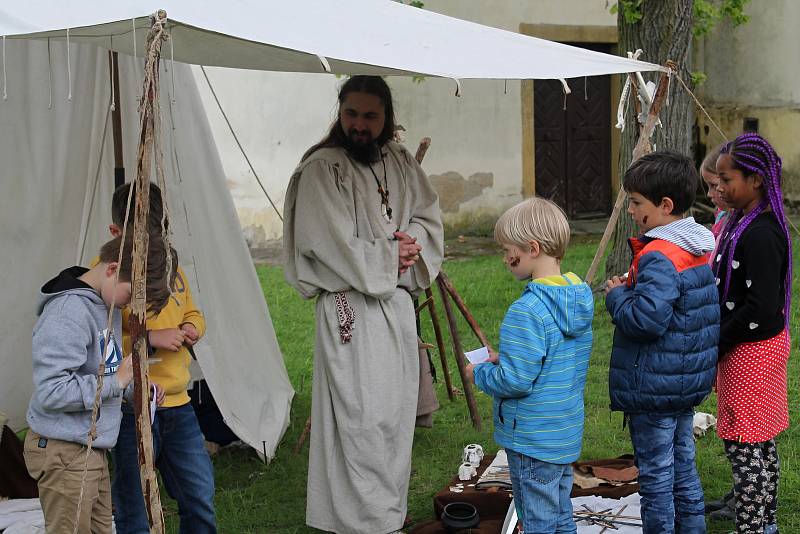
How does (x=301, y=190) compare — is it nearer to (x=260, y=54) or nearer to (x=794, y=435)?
(x=260, y=54)

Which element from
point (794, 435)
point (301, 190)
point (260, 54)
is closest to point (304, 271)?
point (301, 190)

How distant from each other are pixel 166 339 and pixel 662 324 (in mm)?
1460

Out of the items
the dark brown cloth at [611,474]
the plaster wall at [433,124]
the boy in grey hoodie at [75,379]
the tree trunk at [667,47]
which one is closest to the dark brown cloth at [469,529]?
the dark brown cloth at [611,474]

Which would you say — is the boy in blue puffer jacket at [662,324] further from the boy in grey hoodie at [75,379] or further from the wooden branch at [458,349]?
the wooden branch at [458,349]

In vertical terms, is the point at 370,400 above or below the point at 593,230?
above

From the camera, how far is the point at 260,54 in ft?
11.1

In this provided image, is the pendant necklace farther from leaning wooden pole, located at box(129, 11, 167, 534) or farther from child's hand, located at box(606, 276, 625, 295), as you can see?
leaning wooden pole, located at box(129, 11, 167, 534)

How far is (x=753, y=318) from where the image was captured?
10.3 ft

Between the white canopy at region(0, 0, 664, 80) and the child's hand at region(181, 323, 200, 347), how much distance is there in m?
0.87

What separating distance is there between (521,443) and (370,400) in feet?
2.72

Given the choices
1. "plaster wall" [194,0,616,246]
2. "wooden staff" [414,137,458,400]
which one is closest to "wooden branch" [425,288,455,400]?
"wooden staff" [414,137,458,400]

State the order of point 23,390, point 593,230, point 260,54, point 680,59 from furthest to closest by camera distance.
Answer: point 593,230 < point 680,59 < point 23,390 < point 260,54

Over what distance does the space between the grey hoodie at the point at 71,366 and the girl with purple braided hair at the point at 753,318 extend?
1.86 m

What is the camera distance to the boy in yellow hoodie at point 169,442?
305 centimetres
